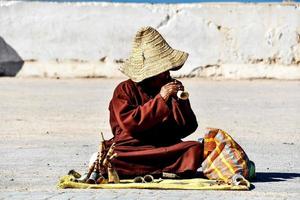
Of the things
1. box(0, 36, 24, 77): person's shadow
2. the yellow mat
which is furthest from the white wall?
the yellow mat

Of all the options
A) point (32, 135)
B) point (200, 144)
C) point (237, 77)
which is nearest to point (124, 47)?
point (237, 77)

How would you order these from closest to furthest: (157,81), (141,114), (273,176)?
(141,114), (157,81), (273,176)

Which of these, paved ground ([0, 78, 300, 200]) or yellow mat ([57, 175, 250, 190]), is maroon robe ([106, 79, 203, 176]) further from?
paved ground ([0, 78, 300, 200])

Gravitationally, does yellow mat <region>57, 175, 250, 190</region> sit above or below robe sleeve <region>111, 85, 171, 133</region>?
below

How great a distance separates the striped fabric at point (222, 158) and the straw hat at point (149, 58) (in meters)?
0.69

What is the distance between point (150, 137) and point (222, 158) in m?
0.63

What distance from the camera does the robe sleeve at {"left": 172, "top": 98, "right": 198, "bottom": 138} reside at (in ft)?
31.2

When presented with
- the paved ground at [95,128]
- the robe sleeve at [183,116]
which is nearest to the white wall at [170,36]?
the paved ground at [95,128]

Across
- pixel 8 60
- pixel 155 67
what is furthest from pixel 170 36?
pixel 155 67

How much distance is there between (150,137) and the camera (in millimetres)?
9641

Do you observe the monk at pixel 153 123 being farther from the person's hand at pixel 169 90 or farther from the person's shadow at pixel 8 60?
the person's shadow at pixel 8 60

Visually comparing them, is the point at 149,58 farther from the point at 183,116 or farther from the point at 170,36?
the point at 170,36

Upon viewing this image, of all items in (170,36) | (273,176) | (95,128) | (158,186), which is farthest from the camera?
(170,36)

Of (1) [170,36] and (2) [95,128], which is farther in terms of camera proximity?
(1) [170,36]
